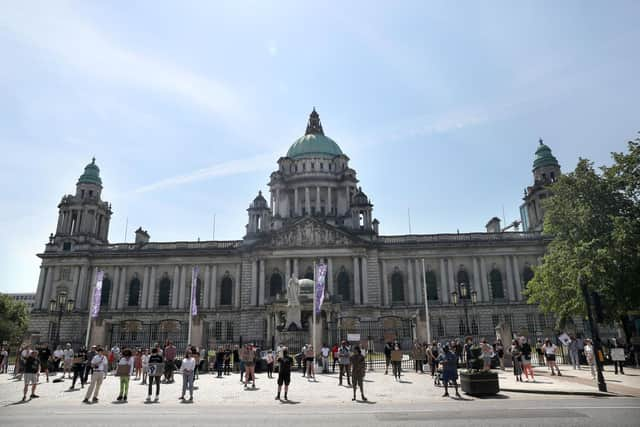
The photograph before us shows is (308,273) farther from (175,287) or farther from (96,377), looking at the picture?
(96,377)

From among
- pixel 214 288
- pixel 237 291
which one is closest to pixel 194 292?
pixel 237 291

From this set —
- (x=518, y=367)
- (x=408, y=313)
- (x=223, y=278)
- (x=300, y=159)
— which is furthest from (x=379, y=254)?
(x=518, y=367)

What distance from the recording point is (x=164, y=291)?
192 feet

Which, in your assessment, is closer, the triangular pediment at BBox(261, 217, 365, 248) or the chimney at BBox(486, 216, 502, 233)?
the triangular pediment at BBox(261, 217, 365, 248)

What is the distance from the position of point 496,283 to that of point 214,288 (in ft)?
113

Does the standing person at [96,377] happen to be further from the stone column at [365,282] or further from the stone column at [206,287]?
the stone column at [206,287]

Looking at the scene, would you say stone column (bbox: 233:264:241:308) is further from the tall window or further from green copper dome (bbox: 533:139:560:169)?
green copper dome (bbox: 533:139:560:169)

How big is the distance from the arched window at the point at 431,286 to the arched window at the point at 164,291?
32098 millimetres

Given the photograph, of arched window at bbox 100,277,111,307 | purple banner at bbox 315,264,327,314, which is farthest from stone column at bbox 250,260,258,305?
purple banner at bbox 315,264,327,314

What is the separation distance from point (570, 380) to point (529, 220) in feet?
151

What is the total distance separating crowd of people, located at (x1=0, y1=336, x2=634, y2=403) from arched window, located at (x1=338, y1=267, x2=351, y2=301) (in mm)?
23064

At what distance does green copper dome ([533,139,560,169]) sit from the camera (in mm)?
60406

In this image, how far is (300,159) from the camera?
7694cm

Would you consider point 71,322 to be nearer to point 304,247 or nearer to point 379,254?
point 304,247
